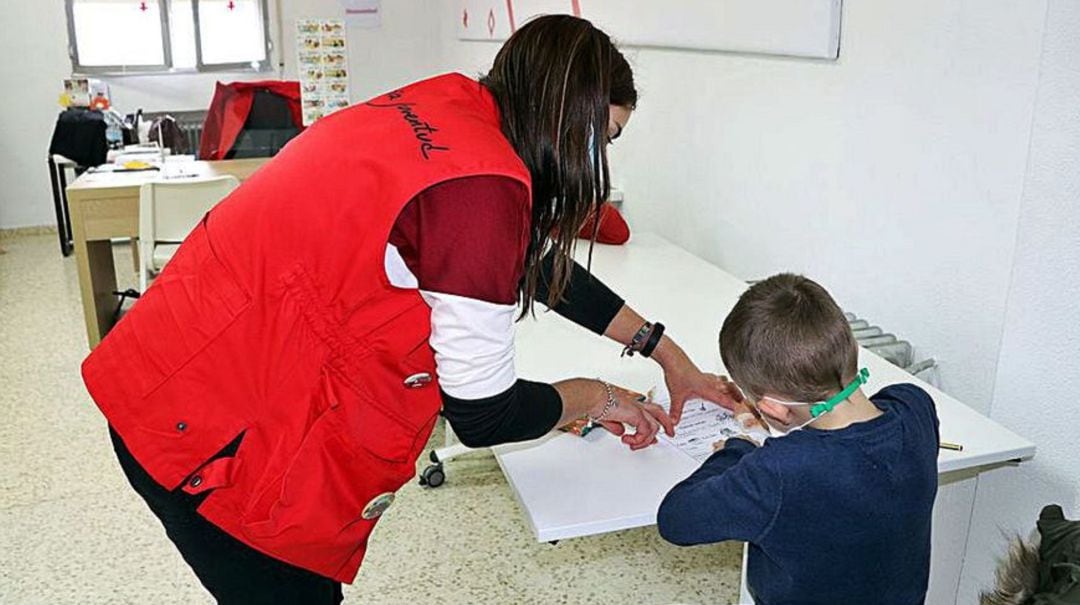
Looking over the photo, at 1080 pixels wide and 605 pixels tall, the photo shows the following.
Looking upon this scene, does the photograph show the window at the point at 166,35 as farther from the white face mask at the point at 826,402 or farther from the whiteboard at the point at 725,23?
the white face mask at the point at 826,402

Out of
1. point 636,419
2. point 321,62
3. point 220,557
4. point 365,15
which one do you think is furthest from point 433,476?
point 365,15

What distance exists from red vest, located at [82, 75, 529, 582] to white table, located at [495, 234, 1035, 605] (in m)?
0.25

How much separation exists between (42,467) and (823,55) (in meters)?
2.51

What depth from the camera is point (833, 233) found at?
2.12m

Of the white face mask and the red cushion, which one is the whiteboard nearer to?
the red cushion

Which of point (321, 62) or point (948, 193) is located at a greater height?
point (321, 62)

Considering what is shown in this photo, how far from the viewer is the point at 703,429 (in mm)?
1515

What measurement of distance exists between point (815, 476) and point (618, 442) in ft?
1.44

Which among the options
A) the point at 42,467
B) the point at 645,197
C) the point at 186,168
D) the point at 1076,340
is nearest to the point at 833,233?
the point at 1076,340

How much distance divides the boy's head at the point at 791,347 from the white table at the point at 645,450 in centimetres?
25

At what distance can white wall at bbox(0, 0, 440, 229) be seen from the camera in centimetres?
576

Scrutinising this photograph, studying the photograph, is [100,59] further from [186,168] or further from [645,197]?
[645,197]

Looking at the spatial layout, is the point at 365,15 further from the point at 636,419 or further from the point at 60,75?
the point at 636,419

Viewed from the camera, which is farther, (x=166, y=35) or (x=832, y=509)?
(x=166, y=35)
